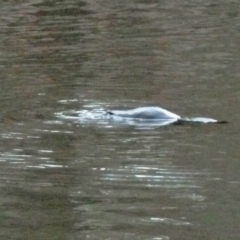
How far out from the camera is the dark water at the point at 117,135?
693 cm

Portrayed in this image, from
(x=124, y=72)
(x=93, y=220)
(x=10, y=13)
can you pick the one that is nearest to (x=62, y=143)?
(x=93, y=220)

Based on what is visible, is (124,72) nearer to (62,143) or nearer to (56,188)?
(62,143)

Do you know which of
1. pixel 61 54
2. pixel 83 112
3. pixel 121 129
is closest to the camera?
pixel 121 129

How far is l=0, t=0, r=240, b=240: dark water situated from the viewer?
6.93m

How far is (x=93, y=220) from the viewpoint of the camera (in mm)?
6895

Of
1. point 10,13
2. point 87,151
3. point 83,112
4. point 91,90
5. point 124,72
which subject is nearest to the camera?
point 87,151

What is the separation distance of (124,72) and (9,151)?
373cm

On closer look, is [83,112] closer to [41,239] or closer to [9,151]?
[9,151]

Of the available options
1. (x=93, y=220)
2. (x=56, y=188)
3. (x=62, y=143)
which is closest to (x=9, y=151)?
(x=62, y=143)

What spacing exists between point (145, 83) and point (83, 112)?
1.54 meters

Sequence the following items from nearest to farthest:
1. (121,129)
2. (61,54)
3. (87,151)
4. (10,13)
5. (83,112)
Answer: (87,151), (121,129), (83,112), (61,54), (10,13)

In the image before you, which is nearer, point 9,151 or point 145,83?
point 9,151

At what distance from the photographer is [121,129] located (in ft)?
31.6

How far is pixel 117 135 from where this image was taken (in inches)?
369
